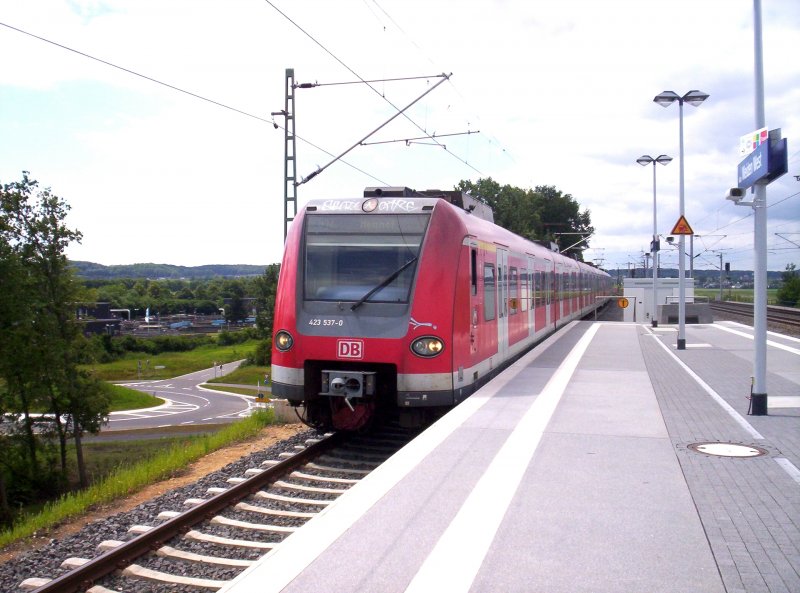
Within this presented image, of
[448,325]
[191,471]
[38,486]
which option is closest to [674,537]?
[448,325]

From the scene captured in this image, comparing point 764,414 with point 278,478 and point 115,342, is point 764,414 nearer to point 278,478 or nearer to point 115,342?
point 278,478

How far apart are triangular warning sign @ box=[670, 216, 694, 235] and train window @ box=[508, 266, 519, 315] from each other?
5.79 metres

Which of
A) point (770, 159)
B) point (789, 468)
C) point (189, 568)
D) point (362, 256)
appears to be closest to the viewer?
point (189, 568)

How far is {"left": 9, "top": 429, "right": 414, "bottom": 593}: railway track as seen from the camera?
574 centimetres

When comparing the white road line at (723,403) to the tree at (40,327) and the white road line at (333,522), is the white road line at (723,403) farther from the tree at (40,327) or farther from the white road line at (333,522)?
the tree at (40,327)

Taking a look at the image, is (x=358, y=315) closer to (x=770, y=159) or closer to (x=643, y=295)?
(x=770, y=159)

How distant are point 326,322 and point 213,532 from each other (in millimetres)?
3367

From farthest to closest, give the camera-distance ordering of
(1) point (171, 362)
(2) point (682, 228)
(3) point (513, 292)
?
(1) point (171, 362) → (2) point (682, 228) → (3) point (513, 292)

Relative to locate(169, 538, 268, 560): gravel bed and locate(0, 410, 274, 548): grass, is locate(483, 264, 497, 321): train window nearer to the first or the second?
locate(0, 410, 274, 548): grass

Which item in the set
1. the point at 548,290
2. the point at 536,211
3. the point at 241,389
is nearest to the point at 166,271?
the point at 241,389

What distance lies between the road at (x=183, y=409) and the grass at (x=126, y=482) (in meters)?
34.3

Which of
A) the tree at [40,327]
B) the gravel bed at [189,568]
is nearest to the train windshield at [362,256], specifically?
the gravel bed at [189,568]

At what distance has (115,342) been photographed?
345ft

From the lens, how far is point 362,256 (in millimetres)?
9977
